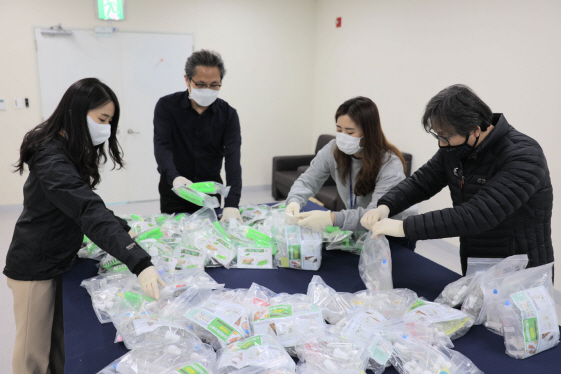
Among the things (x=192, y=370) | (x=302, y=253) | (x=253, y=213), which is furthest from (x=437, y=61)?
(x=192, y=370)

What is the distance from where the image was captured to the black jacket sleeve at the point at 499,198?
52.6 inches

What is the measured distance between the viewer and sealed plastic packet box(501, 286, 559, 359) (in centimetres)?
112

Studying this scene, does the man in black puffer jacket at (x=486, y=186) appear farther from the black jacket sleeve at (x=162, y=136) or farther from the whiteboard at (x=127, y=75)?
the whiteboard at (x=127, y=75)

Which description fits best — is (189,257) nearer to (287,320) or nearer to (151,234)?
(151,234)

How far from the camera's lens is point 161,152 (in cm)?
230

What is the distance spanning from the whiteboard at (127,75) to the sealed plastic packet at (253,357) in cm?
408

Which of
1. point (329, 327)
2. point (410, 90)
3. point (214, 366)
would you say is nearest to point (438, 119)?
point (329, 327)

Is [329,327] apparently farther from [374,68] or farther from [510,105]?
[374,68]

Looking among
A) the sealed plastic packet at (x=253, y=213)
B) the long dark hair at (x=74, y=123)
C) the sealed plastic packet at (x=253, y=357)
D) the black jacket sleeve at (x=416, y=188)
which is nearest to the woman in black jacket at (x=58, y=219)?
the long dark hair at (x=74, y=123)

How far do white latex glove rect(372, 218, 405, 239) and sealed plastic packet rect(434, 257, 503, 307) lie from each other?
0.79ft

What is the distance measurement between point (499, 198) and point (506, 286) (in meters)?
0.29

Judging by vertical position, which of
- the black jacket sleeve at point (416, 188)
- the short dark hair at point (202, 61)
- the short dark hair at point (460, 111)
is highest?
the short dark hair at point (202, 61)

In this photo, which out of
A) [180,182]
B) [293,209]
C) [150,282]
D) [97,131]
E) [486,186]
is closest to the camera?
[150,282]

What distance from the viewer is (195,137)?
2.41 meters
